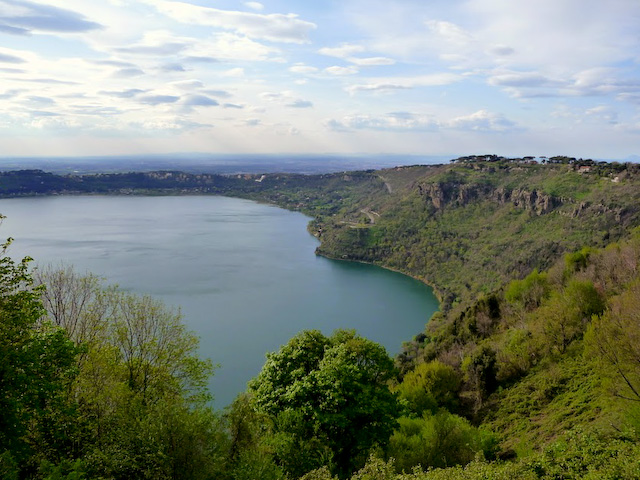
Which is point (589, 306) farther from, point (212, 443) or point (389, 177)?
point (389, 177)

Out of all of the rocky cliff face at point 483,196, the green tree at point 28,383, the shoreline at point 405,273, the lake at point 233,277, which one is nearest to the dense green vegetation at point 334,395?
the green tree at point 28,383

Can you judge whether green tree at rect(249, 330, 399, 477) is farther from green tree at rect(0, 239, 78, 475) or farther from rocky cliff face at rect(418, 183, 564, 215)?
rocky cliff face at rect(418, 183, 564, 215)

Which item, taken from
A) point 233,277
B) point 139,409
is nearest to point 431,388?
point 139,409

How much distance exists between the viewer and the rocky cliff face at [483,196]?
7406 centimetres

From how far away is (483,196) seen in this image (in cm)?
9262

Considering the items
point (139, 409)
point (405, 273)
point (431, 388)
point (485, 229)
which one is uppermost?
point (139, 409)

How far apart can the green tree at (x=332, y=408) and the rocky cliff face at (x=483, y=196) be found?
69.7m

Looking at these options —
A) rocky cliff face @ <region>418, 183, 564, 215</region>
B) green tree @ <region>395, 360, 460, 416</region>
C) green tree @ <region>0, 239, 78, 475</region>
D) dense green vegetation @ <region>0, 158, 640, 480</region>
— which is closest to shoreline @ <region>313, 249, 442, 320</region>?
rocky cliff face @ <region>418, 183, 564, 215</region>

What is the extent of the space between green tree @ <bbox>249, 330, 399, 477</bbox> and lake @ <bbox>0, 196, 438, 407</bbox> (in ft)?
63.3

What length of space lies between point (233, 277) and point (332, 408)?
55.5m

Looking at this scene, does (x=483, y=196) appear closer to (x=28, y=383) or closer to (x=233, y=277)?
(x=233, y=277)

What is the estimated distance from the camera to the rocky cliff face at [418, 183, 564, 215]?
7406cm

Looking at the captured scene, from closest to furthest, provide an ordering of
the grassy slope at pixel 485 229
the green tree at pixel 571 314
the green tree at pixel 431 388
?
Answer: the green tree at pixel 431 388, the green tree at pixel 571 314, the grassy slope at pixel 485 229

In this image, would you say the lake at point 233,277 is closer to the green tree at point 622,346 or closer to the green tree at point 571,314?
the green tree at point 571,314
